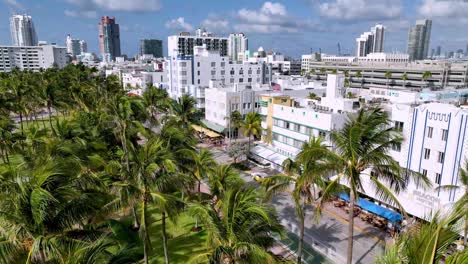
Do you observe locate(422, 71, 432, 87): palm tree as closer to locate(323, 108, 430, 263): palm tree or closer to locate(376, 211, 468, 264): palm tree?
locate(323, 108, 430, 263): palm tree

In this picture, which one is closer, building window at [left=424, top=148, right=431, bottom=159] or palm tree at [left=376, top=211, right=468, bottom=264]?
palm tree at [left=376, top=211, right=468, bottom=264]

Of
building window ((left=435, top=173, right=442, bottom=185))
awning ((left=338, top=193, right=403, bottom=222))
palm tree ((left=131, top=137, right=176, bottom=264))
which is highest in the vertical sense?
palm tree ((left=131, top=137, right=176, bottom=264))

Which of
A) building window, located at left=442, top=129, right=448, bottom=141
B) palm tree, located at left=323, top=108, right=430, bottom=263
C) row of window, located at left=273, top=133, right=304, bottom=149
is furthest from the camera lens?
row of window, located at left=273, top=133, right=304, bottom=149

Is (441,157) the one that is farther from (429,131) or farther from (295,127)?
(295,127)

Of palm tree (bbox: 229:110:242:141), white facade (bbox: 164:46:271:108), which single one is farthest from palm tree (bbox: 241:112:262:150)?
white facade (bbox: 164:46:271:108)

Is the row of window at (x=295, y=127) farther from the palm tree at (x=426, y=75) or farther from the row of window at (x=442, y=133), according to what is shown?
the palm tree at (x=426, y=75)

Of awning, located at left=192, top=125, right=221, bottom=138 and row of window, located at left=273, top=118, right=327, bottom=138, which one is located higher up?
row of window, located at left=273, top=118, right=327, bottom=138

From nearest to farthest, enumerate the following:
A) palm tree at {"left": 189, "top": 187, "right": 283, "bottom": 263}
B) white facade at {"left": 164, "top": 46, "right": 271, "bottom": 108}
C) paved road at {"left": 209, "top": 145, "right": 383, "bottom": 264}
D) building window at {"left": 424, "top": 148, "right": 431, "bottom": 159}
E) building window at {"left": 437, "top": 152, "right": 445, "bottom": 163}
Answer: palm tree at {"left": 189, "top": 187, "right": 283, "bottom": 263} → paved road at {"left": 209, "top": 145, "right": 383, "bottom": 264} → building window at {"left": 437, "top": 152, "right": 445, "bottom": 163} → building window at {"left": 424, "top": 148, "right": 431, "bottom": 159} → white facade at {"left": 164, "top": 46, "right": 271, "bottom": 108}
